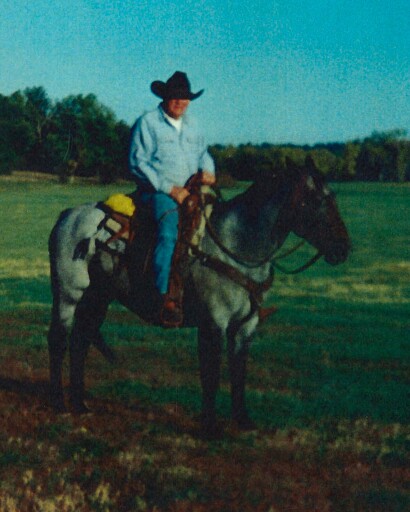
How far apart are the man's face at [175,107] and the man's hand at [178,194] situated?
632 millimetres

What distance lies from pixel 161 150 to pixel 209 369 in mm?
1949

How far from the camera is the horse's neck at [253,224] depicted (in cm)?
768

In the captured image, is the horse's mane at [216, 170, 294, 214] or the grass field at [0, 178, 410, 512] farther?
the horse's mane at [216, 170, 294, 214]

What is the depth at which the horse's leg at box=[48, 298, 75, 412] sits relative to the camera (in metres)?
8.81

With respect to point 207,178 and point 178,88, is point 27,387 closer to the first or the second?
point 207,178

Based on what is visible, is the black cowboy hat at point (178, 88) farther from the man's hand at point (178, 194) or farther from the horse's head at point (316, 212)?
the horse's head at point (316, 212)

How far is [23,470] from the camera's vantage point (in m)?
6.87

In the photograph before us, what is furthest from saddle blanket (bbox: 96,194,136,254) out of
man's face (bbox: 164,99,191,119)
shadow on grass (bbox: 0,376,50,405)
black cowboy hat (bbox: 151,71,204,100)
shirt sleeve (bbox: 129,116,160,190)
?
shadow on grass (bbox: 0,376,50,405)

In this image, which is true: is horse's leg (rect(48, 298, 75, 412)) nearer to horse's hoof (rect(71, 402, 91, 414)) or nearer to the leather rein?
horse's hoof (rect(71, 402, 91, 414))

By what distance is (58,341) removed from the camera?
8914 mm

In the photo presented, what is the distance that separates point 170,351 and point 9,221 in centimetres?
3842

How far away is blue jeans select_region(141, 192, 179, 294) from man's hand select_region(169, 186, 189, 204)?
0.17 feet

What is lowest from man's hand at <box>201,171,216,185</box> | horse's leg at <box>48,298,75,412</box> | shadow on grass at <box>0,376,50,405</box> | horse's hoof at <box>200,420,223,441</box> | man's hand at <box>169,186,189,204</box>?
shadow on grass at <box>0,376,50,405</box>

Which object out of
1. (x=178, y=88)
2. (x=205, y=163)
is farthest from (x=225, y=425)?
(x=178, y=88)
